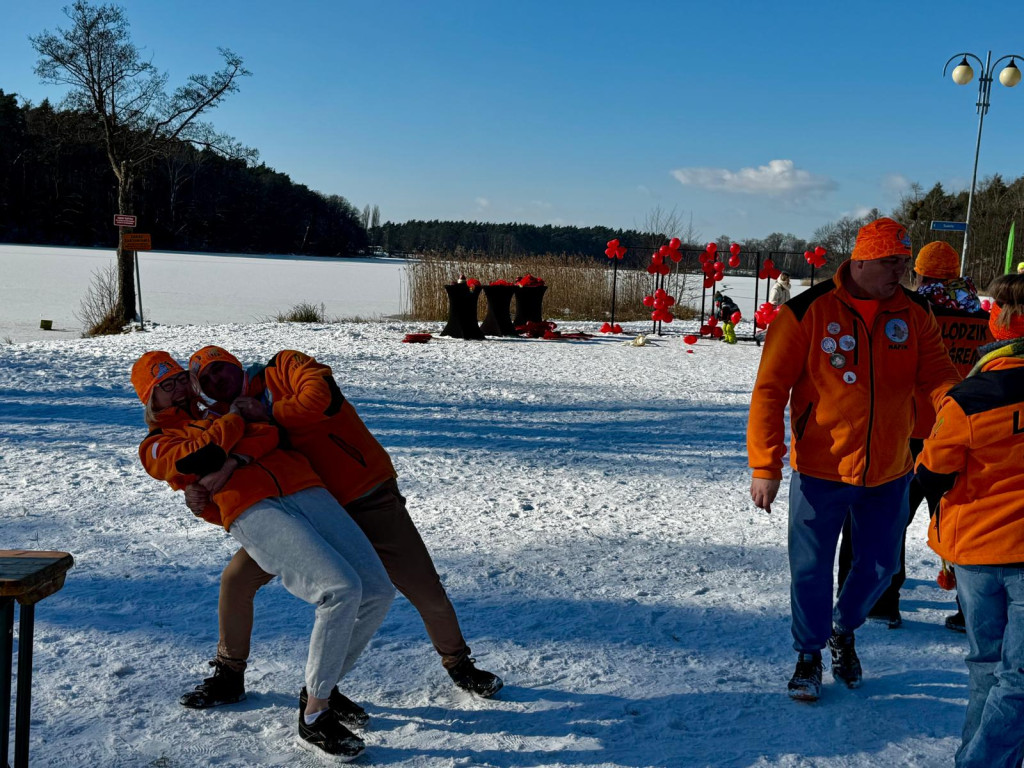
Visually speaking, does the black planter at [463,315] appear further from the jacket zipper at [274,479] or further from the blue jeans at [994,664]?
the blue jeans at [994,664]

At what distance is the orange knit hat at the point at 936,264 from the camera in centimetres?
402

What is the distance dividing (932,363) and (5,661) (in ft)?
10.1

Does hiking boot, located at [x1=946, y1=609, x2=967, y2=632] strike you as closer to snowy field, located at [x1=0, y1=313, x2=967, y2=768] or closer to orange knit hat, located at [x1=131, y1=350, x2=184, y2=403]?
snowy field, located at [x1=0, y1=313, x2=967, y2=768]

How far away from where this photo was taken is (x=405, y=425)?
813 cm

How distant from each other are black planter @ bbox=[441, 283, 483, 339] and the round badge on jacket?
12873mm

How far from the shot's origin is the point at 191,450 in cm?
247

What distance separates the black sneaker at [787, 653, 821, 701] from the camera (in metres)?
3.10

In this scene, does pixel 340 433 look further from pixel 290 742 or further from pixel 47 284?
pixel 47 284

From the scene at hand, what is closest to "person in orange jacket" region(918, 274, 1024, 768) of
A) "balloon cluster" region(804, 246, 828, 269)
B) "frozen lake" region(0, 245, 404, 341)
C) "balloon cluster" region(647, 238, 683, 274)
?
"balloon cluster" region(647, 238, 683, 274)

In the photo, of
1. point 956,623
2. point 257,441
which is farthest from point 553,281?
point 257,441

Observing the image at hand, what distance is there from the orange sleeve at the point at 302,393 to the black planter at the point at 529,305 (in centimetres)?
1454

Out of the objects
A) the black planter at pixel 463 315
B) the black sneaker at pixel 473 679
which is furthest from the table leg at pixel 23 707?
the black planter at pixel 463 315

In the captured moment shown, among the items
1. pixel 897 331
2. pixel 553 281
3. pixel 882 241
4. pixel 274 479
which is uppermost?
pixel 553 281

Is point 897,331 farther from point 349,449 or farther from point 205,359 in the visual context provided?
point 205,359
